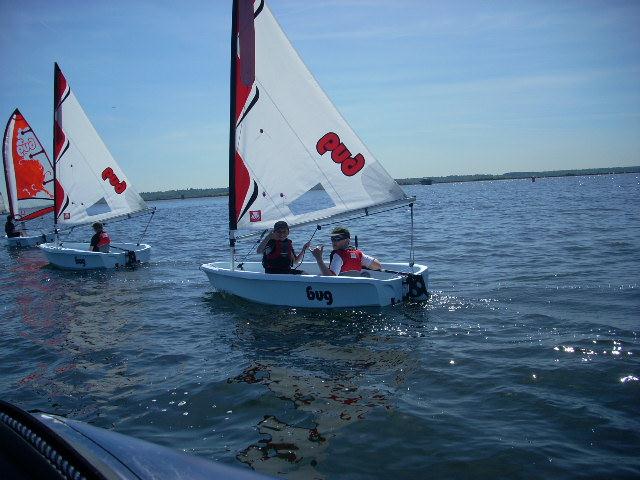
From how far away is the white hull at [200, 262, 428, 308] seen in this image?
29.4ft

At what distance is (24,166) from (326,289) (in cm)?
2401

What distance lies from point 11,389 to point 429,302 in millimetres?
7110

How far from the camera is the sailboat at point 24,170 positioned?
25812mm

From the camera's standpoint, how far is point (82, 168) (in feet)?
56.6

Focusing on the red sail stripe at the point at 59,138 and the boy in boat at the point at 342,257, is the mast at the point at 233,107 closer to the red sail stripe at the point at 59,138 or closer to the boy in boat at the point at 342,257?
the boy in boat at the point at 342,257

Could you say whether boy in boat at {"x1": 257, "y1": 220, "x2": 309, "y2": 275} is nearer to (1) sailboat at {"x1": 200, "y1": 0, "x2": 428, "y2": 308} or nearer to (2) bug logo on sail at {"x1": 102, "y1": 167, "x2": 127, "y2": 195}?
(1) sailboat at {"x1": 200, "y1": 0, "x2": 428, "y2": 308}

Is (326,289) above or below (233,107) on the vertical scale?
below

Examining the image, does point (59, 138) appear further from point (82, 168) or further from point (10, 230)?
point (10, 230)

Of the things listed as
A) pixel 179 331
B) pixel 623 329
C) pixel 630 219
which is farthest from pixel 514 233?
pixel 179 331

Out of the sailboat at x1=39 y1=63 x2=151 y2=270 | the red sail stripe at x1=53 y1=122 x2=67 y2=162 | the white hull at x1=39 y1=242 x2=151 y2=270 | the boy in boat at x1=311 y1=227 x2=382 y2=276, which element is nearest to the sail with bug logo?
the boy in boat at x1=311 y1=227 x2=382 y2=276

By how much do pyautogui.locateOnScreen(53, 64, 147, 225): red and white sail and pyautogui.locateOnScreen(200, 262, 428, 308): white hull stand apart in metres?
8.83

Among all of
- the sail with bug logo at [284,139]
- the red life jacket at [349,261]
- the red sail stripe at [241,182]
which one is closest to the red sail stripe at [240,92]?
the sail with bug logo at [284,139]

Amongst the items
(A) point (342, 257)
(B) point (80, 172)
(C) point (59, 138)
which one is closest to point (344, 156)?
(A) point (342, 257)

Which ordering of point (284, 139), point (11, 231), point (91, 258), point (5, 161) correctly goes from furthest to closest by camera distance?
point (5, 161) < point (11, 231) < point (91, 258) < point (284, 139)
